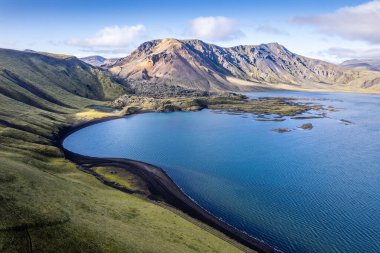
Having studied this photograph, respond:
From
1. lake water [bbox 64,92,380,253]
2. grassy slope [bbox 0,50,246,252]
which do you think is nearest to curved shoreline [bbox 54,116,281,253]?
lake water [bbox 64,92,380,253]

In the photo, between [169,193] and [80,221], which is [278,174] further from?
[80,221]

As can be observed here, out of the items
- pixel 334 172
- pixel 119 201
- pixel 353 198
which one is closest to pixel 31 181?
pixel 119 201

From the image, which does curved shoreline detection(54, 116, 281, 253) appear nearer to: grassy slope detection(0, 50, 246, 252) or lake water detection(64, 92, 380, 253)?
lake water detection(64, 92, 380, 253)

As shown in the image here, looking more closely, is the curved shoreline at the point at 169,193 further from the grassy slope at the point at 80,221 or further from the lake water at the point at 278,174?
the grassy slope at the point at 80,221

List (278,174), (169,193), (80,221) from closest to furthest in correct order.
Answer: (80,221)
(169,193)
(278,174)

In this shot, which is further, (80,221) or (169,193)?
(169,193)

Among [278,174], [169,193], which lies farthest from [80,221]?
[278,174]

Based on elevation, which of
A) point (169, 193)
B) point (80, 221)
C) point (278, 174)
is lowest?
point (278, 174)

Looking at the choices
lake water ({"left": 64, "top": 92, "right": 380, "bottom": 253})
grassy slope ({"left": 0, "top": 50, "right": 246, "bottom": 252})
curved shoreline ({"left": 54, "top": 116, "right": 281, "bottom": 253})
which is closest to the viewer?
grassy slope ({"left": 0, "top": 50, "right": 246, "bottom": 252})
